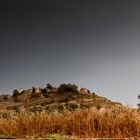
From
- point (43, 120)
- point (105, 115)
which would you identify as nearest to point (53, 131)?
point (43, 120)

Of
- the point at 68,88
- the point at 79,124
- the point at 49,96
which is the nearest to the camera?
the point at 79,124

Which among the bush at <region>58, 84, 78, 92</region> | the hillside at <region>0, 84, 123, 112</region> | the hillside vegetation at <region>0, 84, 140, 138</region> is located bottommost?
the hillside vegetation at <region>0, 84, 140, 138</region>

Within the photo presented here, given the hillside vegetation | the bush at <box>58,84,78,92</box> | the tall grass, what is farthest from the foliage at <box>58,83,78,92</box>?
the tall grass

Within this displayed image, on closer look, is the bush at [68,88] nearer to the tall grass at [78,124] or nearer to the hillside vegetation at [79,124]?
the hillside vegetation at [79,124]

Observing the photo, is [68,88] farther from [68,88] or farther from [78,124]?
[78,124]

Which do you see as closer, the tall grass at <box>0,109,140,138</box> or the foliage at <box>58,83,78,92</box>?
the tall grass at <box>0,109,140,138</box>

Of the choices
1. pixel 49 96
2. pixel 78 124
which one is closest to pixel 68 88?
pixel 49 96

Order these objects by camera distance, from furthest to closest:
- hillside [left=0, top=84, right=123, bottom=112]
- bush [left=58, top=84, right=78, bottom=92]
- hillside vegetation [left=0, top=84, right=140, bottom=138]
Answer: bush [left=58, top=84, right=78, bottom=92], hillside [left=0, top=84, right=123, bottom=112], hillside vegetation [left=0, top=84, right=140, bottom=138]

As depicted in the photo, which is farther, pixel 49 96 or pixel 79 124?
pixel 49 96

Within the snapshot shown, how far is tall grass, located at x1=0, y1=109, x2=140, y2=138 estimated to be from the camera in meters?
19.0

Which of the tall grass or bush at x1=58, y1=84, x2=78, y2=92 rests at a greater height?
bush at x1=58, y1=84, x2=78, y2=92

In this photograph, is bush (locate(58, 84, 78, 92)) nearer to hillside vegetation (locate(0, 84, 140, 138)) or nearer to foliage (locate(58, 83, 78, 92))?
foliage (locate(58, 83, 78, 92))

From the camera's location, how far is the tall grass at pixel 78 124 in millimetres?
19031

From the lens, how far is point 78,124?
780 inches
